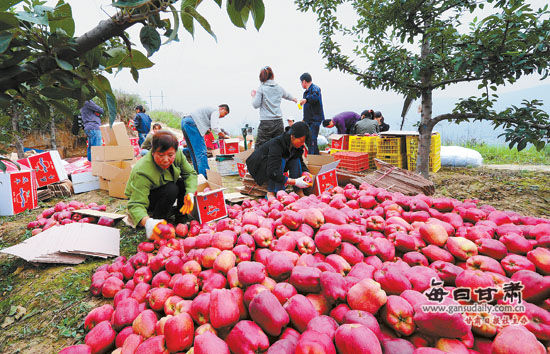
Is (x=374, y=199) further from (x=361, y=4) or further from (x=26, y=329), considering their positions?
(x=361, y=4)

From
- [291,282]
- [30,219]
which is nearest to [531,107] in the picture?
[291,282]

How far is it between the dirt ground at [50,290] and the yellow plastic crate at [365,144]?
2333 millimetres

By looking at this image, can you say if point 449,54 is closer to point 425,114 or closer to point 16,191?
point 425,114

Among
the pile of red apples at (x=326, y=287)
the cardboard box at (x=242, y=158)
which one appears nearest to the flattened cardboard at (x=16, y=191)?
the pile of red apples at (x=326, y=287)

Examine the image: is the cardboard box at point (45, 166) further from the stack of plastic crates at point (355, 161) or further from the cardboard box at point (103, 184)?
the stack of plastic crates at point (355, 161)

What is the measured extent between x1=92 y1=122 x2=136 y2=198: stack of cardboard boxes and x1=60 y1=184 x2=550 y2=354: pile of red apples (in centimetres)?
323

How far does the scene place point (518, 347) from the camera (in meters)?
0.86

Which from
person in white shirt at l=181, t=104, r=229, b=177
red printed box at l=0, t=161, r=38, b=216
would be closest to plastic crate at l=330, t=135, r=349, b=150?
person in white shirt at l=181, t=104, r=229, b=177

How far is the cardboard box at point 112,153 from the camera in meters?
4.84

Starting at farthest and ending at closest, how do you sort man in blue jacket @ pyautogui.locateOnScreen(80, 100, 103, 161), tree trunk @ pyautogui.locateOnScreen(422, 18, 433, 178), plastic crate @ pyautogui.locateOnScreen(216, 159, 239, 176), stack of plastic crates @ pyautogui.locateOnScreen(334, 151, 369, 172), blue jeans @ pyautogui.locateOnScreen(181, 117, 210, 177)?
plastic crate @ pyautogui.locateOnScreen(216, 159, 239, 176), man in blue jacket @ pyautogui.locateOnScreen(80, 100, 103, 161), stack of plastic crates @ pyautogui.locateOnScreen(334, 151, 369, 172), blue jeans @ pyautogui.locateOnScreen(181, 117, 210, 177), tree trunk @ pyautogui.locateOnScreen(422, 18, 433, 178)

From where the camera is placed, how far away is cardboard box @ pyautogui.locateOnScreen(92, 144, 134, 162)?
4.84m

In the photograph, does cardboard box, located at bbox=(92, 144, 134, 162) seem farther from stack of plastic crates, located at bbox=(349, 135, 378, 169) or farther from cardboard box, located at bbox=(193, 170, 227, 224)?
stack of plastic crates, located at bbox=(349, 135, 378, 169)

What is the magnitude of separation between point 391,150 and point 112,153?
5.73m

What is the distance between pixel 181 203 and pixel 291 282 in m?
2.35
